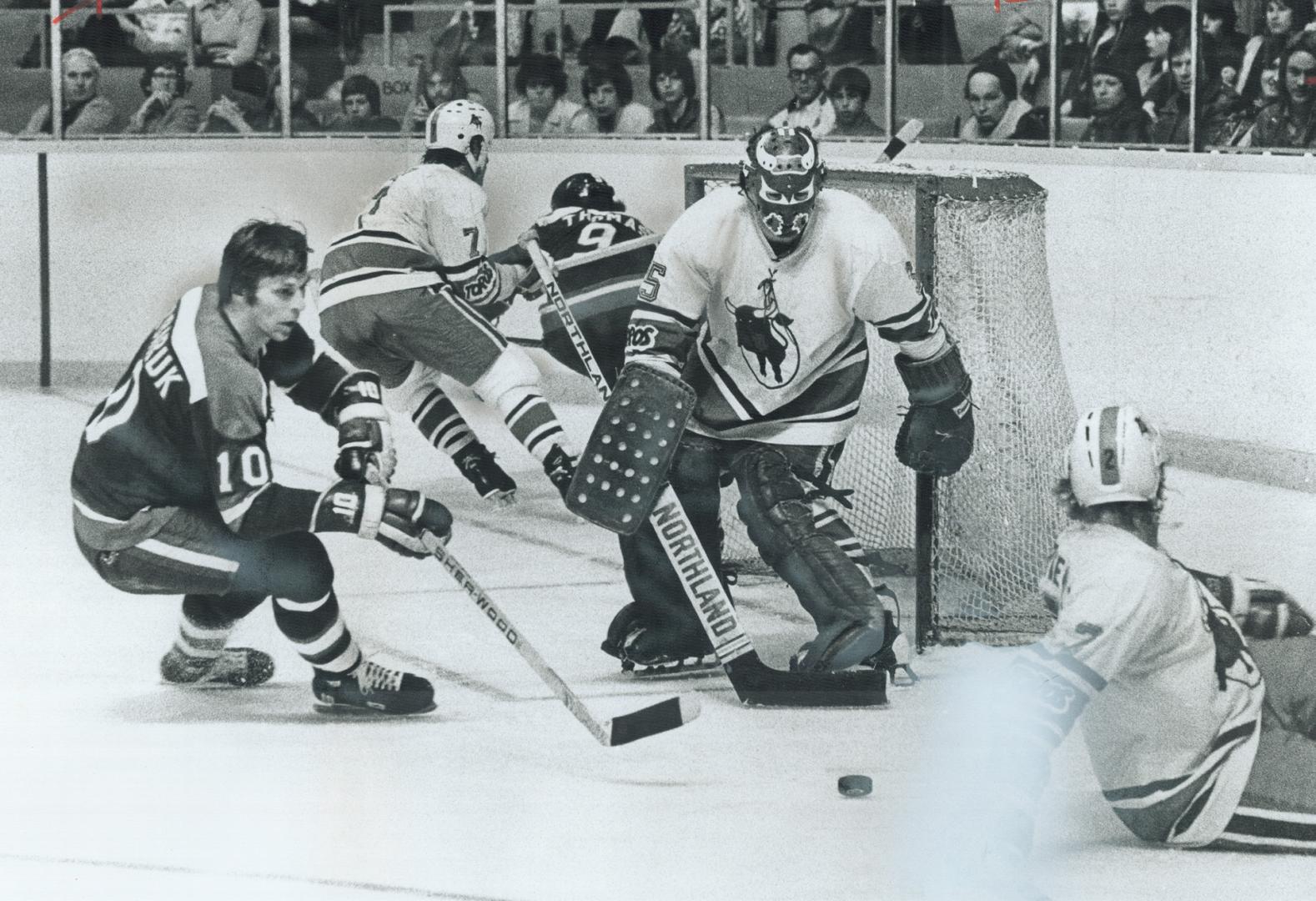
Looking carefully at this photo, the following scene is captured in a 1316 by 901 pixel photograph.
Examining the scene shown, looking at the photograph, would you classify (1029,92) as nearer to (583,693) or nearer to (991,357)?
(991,357)

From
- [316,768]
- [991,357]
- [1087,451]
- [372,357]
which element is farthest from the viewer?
[372,357]

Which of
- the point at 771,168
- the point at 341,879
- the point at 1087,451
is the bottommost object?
the point at 341,879

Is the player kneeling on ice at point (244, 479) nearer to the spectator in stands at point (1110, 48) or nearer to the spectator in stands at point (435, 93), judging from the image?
the spectator in stands at point (1110, 48)

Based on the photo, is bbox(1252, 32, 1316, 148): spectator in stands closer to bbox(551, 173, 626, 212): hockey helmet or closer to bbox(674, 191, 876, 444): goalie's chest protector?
bbox(551, 173, 626, 212): hockey helmet

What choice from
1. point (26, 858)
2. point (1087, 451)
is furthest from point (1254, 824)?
point (26, 858)

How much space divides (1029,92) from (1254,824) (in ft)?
10.9

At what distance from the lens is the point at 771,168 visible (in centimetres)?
330

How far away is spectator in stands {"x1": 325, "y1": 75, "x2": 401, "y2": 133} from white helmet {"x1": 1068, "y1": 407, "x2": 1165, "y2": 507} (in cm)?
449

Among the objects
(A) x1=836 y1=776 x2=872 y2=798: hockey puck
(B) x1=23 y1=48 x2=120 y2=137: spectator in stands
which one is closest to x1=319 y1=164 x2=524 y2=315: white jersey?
(B) x1=23 y1=48 x2=120 y2=137: spectator in stands

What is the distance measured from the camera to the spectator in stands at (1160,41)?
5195 millimetres

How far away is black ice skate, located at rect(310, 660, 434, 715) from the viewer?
10.6ft

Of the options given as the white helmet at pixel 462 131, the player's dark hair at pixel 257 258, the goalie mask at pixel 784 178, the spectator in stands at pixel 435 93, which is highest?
the spectator in stands at pixel 435 93

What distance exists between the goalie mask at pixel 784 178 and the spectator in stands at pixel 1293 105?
1885mm

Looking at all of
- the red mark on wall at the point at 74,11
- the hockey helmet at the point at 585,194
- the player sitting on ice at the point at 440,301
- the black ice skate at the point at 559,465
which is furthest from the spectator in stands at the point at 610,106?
the black ice skate at the point at 559,465
